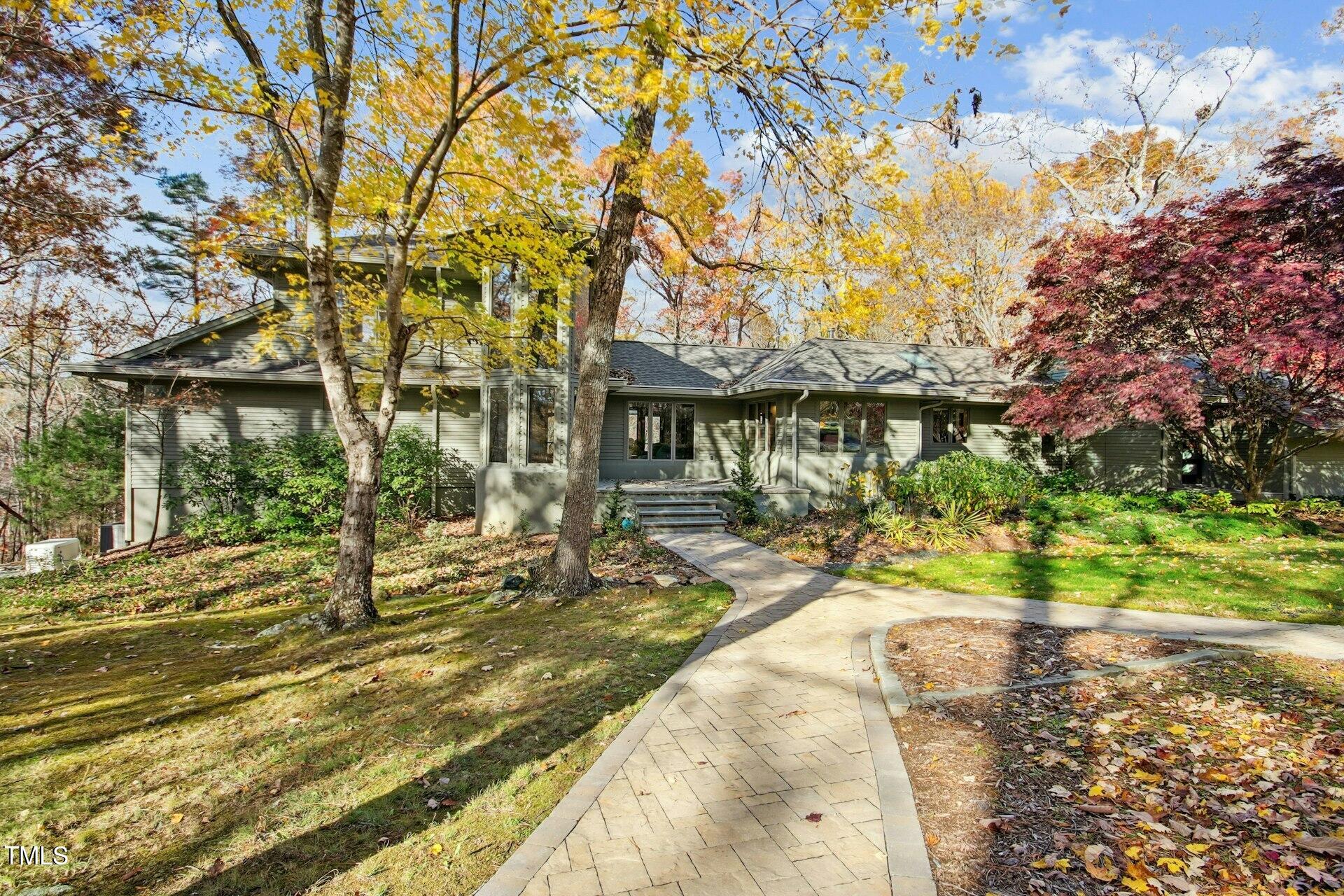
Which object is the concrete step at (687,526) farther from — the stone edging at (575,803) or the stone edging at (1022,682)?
the stone edging at (575,803)

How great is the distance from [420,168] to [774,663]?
593cm

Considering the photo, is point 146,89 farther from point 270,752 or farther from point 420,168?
point 270,752

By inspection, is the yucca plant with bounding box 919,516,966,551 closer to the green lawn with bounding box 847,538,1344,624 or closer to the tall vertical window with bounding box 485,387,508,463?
the green lawn with bounding box 847,538,1344,624

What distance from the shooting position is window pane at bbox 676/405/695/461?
16.4m

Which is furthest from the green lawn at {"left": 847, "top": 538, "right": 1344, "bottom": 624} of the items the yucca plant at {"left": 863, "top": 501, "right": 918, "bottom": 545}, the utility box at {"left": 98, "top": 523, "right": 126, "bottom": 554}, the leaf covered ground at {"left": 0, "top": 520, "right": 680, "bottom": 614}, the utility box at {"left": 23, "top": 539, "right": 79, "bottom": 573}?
the utility box at {"left": 98, "top": 523, "right": 126, "bottom": 554}

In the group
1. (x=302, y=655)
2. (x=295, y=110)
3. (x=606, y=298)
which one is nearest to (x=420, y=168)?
(x=295, y=110)

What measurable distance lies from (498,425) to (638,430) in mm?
3860

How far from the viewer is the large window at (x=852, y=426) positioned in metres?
14.8

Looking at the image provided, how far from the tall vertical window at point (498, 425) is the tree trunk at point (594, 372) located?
6613 millimetres

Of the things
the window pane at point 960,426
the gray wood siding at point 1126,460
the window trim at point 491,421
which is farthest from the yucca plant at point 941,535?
the window trim at point 491,421

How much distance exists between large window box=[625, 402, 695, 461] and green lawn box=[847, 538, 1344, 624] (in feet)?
25.9

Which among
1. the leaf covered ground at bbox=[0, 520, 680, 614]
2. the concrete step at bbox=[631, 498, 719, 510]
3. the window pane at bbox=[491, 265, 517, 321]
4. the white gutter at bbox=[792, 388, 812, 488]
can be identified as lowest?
the leaf covered ground at bbox=[0, 520, 680, 614]

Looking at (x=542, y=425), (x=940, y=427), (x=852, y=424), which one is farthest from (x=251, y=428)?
(x=940, y=427)

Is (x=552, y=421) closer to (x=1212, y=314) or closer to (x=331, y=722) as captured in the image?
(x=331, y=722)
